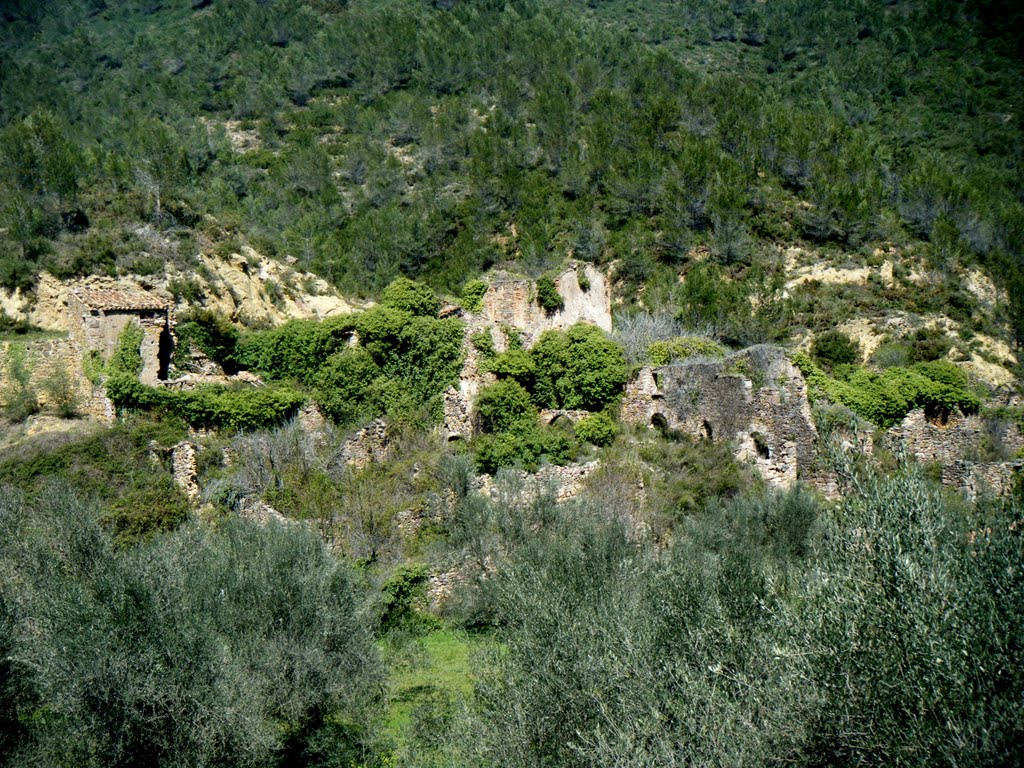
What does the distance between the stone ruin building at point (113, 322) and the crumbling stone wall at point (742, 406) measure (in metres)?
12.7

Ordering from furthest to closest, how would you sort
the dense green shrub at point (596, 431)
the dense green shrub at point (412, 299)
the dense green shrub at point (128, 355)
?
the dense green shrub at point (412, 299), the dense green shrub at point (596, 431), the dense green shrub at point (128, 355)

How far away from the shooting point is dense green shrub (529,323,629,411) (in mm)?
25625

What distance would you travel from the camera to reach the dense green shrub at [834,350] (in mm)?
36094

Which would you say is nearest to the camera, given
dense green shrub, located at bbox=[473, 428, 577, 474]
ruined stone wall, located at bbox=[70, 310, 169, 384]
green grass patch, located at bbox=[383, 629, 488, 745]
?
green grass patch, located at bbox=[383, 629, 488, 745]

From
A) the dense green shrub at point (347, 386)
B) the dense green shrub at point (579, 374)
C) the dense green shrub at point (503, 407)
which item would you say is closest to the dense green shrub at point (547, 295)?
the dense green shrub at point (579, 374)

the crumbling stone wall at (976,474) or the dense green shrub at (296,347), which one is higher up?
the dense green shrub at (296,347)

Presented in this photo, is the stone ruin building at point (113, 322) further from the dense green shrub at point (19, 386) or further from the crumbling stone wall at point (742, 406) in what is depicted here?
the crumbling stone wall at point (742, 406)

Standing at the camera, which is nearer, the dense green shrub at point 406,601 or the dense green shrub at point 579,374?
the dense green shrub at point 406,601

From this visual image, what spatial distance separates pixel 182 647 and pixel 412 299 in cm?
1715

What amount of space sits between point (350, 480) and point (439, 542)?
128 inches

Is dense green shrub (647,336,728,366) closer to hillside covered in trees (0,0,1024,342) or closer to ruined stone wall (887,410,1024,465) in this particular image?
ruined stone wall (887,410,1024,465)

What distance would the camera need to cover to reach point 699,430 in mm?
24750

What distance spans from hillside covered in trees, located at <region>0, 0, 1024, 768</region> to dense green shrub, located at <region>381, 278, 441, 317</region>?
0.34ft

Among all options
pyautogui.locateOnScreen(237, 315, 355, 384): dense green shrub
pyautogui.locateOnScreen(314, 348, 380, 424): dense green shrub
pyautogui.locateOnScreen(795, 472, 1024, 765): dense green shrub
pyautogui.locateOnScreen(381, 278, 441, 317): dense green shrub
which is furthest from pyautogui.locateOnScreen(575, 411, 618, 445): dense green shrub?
pyautogui.locateOnScreen(795, 472, 1024, 765): dense green shrub
